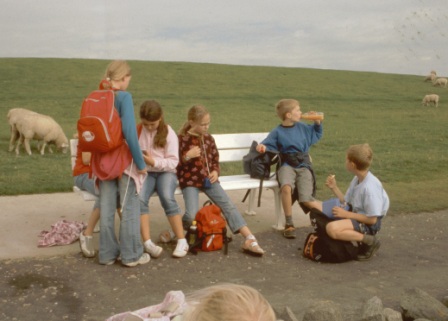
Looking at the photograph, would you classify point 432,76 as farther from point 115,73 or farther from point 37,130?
point 115,73

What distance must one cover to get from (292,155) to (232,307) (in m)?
5.44

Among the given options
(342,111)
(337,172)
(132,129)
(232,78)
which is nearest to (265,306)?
(132,129)

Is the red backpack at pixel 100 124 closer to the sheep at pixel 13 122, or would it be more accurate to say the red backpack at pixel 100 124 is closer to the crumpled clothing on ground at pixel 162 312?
the crumpled clothing on ground at pixel 162 312

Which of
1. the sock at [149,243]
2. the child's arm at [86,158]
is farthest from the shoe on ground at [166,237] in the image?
the child's arm at [86,158]

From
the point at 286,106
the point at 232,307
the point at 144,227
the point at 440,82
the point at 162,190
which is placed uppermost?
the point at 440,82

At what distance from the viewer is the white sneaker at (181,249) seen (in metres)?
5.84

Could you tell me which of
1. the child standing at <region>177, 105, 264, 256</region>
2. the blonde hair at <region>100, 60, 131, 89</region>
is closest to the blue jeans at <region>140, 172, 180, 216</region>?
the child standing at <region>177, 105, 264, 256</region>

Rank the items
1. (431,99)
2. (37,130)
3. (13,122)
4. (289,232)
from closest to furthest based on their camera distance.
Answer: (289,232)
(37,130)
(13,122)
(431,99)

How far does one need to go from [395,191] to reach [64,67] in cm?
3613

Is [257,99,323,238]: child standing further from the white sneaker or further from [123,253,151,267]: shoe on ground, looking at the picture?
[123,253,151,267]: shoe on ground

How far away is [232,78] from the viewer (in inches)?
1688

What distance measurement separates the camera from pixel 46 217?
23.3ft

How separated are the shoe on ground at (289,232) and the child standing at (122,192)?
1680 mm

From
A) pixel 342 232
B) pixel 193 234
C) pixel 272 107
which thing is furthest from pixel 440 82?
pixel 193 234
